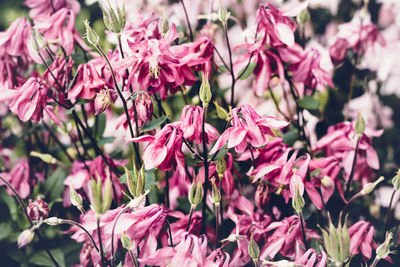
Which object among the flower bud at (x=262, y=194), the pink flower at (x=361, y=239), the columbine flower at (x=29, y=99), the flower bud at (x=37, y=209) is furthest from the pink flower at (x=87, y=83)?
the pink flower at (x=361, y=239)

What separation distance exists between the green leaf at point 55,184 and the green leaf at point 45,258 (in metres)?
0.09

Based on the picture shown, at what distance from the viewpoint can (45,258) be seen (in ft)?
2.40

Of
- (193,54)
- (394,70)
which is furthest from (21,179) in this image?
(394,70)

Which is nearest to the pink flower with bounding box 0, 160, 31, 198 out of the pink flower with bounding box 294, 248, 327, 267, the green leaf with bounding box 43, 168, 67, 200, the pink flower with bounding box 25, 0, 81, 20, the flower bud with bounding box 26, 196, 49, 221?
the green leaf with bounding box 43, 168, 67, 200

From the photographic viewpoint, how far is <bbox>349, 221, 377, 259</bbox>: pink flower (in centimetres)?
61

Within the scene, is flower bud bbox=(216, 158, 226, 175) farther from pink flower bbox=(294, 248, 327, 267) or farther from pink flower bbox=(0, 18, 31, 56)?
pink flower bbox=(0, 18, 31, 56)

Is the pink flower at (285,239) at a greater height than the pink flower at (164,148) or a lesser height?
lesser

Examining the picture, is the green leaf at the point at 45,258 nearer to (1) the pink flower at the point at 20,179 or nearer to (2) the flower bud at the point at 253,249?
(1) the pink flower at the point at 20,179

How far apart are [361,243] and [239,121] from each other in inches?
9.8

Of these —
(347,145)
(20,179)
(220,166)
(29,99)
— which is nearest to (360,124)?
(347,145)

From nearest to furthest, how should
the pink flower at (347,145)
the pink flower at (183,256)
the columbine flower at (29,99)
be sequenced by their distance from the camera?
the pink flower at (183,256) < the columbine flower at (29,99) < the pink flower at (347,145)

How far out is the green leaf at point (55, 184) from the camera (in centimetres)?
79

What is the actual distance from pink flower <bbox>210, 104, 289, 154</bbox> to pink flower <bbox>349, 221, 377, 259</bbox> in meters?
0.19

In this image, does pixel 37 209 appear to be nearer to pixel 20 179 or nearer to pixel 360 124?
pixel 20 179
